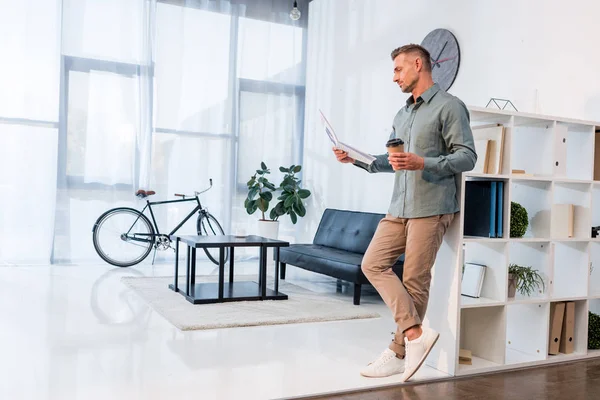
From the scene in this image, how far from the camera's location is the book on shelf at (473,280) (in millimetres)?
3055

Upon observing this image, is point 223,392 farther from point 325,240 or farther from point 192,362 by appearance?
point 325,240

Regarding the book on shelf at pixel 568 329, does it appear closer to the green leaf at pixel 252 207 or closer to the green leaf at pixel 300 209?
the green leaf at pixel 300 209

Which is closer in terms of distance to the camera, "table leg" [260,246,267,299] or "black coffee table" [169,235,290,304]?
"black coffee table" [169,235,290,304]

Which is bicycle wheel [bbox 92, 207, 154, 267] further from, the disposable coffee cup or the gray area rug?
the disposable coffee cup

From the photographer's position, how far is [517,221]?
3064 millimetres

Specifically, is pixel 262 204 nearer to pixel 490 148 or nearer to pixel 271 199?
pixel 271 199

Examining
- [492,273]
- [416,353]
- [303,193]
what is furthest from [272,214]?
[416,353]

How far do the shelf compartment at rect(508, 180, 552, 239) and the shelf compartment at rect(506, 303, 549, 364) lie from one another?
1.30ft

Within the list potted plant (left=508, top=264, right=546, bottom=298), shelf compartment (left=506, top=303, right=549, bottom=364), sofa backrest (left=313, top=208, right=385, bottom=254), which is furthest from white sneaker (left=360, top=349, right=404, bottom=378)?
sofa backrest (left=313, top=208, right=385, bottom=254)

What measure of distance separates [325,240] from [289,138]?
1915mm

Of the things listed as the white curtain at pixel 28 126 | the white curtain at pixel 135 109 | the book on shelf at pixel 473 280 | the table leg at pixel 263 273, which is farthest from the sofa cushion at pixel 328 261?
the white curtain at pixel 28 126

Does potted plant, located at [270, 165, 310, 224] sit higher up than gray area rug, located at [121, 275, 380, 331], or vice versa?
potted plant, located at [270, 165, 310, 224]

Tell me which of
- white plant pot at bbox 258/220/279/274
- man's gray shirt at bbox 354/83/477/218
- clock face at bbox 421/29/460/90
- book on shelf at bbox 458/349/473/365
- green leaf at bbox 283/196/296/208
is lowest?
book on shelf at bbox 458/349/473/365

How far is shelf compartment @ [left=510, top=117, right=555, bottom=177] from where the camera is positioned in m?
3.16
